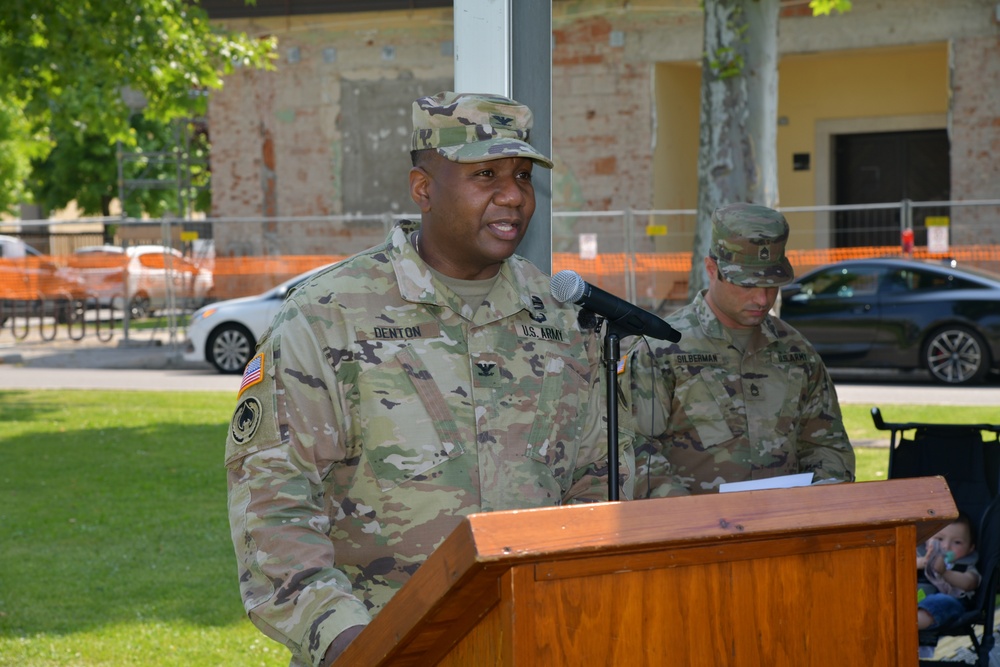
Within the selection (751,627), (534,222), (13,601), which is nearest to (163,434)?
(13,601)

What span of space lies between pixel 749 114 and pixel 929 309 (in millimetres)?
5901

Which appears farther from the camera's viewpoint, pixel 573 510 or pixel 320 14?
pixel 320 14

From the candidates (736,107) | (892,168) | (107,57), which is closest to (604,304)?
(736,107)

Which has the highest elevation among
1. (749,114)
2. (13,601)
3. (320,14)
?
(320,14)

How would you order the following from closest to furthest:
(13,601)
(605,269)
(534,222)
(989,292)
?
(534,222)
(13,601)
(989,292)
(605,269)

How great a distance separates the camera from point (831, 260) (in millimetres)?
17766

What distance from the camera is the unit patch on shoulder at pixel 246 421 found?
2.56 meters

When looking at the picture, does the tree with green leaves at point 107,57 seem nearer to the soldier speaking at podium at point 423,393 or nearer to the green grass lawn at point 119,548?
the green grass lawn at point 119,548

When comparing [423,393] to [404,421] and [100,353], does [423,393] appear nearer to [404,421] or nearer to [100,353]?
[404,421]

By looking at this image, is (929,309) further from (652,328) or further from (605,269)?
(652,328)

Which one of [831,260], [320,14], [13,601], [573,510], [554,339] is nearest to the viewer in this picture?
[573,510]

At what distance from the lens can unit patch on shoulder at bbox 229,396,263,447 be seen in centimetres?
256

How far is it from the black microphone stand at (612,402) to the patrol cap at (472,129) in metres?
0.45

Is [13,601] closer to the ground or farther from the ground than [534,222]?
closer to the ground
